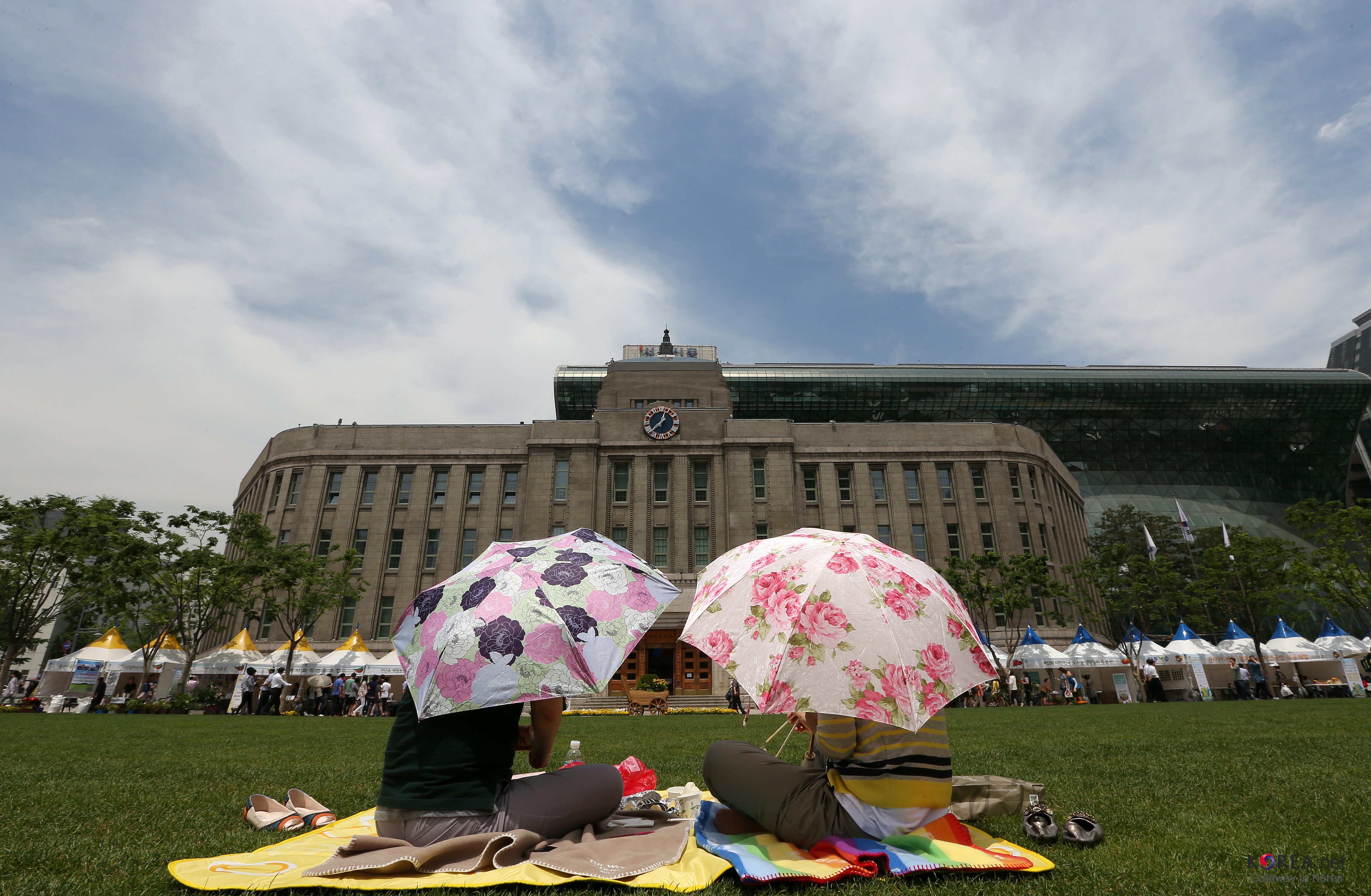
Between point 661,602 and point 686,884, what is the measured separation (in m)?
1.54

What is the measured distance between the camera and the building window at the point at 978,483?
152 ft

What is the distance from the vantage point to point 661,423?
1811 inches

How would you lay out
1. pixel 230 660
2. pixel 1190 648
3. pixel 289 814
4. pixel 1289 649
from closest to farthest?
pixel 289 814
pixel 230 660
pixel 1289 649
pixel 1190 648

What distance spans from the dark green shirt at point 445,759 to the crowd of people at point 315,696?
99.7ft

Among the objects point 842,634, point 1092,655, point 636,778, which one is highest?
point 1092,655

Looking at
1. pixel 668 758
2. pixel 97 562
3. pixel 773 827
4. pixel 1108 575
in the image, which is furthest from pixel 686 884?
pixel 1108 575

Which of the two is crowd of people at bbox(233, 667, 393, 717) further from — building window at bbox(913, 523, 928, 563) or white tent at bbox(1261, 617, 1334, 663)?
white tent at bbox(1261, 617, 1334, 663)

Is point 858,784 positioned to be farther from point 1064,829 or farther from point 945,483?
point 945,483

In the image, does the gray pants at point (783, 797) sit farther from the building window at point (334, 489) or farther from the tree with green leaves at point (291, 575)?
the building window at point (334, 489)

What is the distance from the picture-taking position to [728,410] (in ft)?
158

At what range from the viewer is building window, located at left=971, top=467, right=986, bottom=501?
46.4 m

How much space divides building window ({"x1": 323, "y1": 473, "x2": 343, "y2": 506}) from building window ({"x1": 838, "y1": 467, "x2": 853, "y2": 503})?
109 ft

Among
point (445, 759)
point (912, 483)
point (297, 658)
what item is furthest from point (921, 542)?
point (445, 759)

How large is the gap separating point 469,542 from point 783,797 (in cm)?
4372
